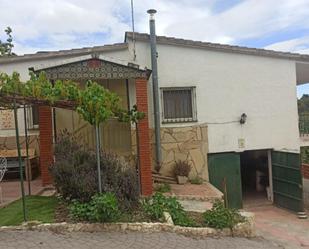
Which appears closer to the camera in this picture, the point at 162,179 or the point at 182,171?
the point at 162,179

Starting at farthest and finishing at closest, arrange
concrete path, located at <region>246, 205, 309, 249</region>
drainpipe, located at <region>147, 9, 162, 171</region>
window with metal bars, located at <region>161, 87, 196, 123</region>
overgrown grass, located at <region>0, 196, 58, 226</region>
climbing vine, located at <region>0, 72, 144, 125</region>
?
window with metal bars, located at <region>161, 87, 196, 123</region> < drainpipe, located at <region>147, 9, 162, 171</region> < concrete path, located at <region>246, 205, 309, 249</region> < overgrown grass, located at <region>0, 196, 58, 226</region> < climbing vine, located at <region>0, 72, 144, 125</region>

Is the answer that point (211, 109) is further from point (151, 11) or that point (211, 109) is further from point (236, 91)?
point (151, 11)

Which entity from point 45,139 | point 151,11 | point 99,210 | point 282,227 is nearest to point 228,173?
point 282,227

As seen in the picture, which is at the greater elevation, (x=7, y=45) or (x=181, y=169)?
(x=7, y=45)

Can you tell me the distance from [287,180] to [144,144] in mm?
6433

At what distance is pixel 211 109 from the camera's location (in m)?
14.2

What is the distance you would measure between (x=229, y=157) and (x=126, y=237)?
813 cm

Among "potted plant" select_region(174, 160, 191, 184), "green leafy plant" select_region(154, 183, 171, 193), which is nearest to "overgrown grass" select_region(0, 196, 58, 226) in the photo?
"green leafy plant" select_region(154, 183, 171, 193)

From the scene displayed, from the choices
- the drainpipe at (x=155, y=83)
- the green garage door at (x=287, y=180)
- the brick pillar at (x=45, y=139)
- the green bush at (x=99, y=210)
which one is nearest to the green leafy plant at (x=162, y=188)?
the drainpipe at (x=155, y=83)

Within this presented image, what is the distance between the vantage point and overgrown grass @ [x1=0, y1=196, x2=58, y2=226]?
7.58 metres

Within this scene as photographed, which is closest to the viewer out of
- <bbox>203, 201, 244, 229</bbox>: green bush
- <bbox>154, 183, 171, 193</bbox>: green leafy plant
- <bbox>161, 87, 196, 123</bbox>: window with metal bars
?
<bbox>203, 201, 244, 229</bbox>: green bush

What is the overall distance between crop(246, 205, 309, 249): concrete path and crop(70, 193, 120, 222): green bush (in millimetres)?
3969

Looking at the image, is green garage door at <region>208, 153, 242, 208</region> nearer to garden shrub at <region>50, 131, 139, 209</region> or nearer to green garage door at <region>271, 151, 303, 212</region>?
green garage door at <region>271, 151, 303, 212</region>

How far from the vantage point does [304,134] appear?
63.0 feet
